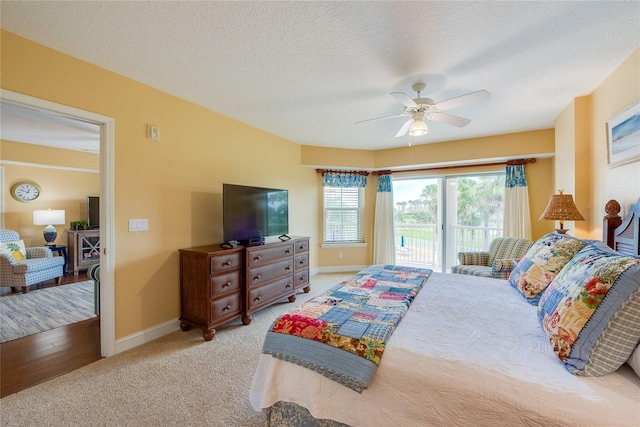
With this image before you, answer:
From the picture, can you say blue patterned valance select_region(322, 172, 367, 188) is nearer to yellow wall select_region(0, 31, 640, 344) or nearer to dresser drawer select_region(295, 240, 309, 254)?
yellow wall select_region(0, 31, 640, 344)

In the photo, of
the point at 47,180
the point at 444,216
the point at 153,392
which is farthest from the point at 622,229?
the point at 47,180

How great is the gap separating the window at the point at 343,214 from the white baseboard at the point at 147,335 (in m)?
3.14

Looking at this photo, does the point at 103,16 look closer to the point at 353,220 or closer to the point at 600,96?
the point at 600,96

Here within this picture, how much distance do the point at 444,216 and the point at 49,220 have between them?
300 inches

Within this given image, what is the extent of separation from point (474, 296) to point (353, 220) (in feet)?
12.0

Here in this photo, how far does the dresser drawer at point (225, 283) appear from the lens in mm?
2697

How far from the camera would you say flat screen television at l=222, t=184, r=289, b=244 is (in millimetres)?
3080

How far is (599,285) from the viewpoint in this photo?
3.84 feet

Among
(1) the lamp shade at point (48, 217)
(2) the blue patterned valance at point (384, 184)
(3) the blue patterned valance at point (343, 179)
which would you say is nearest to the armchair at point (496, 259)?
(2) the blue patterned valance at point (384, 184)

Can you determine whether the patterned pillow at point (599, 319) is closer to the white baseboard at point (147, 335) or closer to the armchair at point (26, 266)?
the white baseboard at point (147, 335)

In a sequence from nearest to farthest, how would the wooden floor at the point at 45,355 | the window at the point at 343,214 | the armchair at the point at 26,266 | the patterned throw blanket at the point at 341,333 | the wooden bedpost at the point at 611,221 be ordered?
the patterned throw blanket at the point at 341,333 → the wooden floor at the point at 45,355 → the wooden bedpost at the point at 611,221 → the armchair at the point at 26,266 → the window at the point at 343,214

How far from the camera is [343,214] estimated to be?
5.52m

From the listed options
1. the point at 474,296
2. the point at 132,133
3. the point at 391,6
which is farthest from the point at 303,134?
the point at 474,296

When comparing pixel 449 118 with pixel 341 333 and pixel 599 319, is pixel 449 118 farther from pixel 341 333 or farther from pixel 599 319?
pixel 341 333
